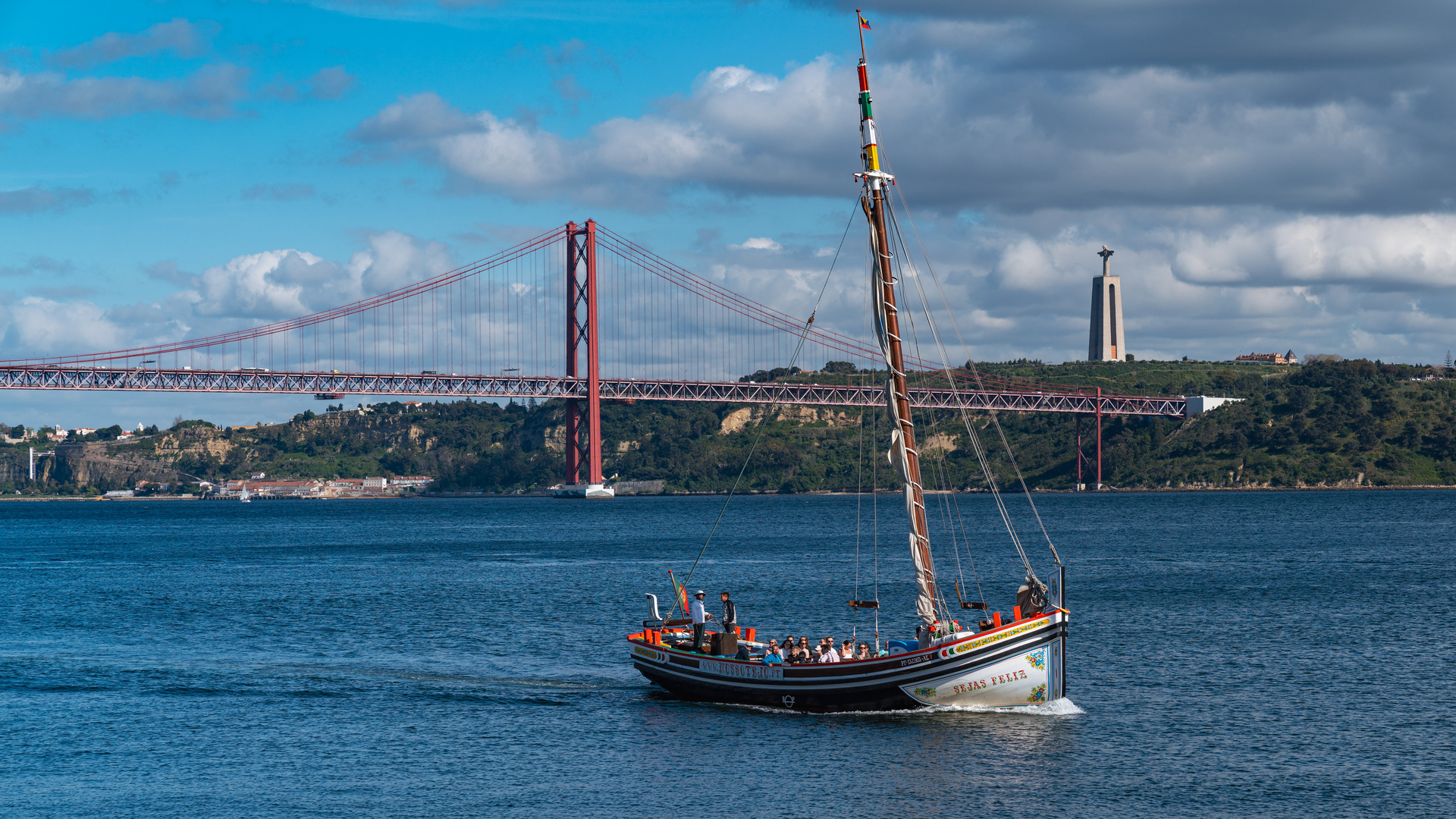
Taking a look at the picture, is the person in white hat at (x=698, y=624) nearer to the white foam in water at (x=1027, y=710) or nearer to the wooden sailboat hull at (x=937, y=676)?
the wooden sailboat hull at (x=937, y=676)

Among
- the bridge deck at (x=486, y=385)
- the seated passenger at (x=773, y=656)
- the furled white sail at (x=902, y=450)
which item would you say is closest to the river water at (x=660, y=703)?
the seated passenger at (x=773, y=656)

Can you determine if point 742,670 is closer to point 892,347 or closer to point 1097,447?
point 892,347

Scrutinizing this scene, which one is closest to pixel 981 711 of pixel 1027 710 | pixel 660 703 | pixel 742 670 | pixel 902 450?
pixel 1027 710

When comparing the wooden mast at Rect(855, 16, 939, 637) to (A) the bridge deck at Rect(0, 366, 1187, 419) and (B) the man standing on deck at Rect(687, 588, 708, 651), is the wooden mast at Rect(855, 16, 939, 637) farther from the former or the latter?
(A) the bridge deck at Rect(0, 366, 1187, 419)

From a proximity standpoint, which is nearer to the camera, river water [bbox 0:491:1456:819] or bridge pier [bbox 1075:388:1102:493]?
river water [bbox 0:491:1456:819]

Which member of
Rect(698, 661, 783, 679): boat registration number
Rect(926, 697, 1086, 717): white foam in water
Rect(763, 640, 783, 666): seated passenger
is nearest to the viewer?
Rect(926, 697, 1086, 717): white foam in water

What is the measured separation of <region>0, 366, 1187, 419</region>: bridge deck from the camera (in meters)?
140

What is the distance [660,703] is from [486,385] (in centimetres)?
12319

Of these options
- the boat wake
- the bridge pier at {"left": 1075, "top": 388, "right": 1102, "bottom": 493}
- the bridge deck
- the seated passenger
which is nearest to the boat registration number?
the seated passenger

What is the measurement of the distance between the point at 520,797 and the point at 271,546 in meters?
88.7

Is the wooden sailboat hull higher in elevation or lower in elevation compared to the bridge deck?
lower

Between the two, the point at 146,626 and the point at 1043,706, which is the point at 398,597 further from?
the point at 1043,706

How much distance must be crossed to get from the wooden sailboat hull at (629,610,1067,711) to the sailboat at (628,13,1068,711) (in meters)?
0.03

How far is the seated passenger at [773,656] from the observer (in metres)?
33.8
